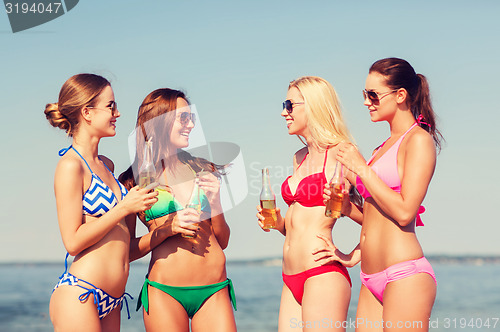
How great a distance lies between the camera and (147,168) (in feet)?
16.9

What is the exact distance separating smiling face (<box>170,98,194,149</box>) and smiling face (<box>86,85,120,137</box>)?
696 mm

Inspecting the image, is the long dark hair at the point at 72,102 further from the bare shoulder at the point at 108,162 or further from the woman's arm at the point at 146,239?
the woman's arm at the point at 146,239

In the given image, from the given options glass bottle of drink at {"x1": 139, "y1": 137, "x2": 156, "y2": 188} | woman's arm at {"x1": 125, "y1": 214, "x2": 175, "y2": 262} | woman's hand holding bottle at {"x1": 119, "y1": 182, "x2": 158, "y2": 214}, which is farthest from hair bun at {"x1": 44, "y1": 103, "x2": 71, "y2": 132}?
woman's arm at {"x1": 125, "y1": 214, "x2": 175, "y2": 262}

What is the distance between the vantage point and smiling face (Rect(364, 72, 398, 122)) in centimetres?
491

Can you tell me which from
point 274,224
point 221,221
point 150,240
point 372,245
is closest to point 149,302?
point 150,240

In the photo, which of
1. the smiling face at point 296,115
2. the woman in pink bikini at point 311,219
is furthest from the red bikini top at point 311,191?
the smiling face at point 296,115

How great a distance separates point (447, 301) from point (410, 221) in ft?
96.3

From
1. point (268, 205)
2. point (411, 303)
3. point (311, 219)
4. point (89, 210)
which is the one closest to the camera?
point (411, 303)

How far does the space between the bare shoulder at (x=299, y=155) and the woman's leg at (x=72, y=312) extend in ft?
8.45

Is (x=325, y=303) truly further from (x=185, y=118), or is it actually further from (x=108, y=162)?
(x=108, y=162)

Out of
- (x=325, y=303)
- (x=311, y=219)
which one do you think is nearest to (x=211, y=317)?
(x=325, y=303)

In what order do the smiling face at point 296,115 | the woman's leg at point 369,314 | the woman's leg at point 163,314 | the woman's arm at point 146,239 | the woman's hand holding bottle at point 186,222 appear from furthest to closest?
the smiling face at point 296,115
the woman's arm at point 146,239
the woman's leg at point 163,314
the woman's hand holding bottle at point 186,222
the woman's leg at point 369,314

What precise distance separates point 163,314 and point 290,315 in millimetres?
1241

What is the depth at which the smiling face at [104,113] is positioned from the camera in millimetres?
5066
